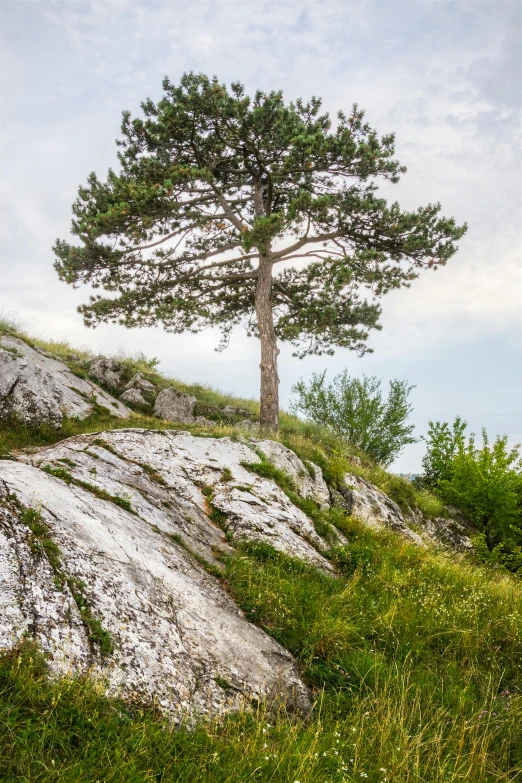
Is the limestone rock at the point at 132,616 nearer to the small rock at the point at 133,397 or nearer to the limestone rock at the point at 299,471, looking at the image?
the limestone rock at the point at 299,471

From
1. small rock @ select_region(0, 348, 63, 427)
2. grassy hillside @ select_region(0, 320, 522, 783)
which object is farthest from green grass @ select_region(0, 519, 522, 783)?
small rock @ select_region(0, 348, 63, 427)

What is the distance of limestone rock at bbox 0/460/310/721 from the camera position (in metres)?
3.56

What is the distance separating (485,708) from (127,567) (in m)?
4.02

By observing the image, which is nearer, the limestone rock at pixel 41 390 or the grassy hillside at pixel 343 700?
the grassy hillside at pixel 343 700

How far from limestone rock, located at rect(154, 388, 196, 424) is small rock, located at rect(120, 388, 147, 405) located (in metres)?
0.55

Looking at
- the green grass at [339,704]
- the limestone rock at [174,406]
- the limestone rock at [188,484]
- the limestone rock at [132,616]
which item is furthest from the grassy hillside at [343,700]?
the limestone rock at [174,406]

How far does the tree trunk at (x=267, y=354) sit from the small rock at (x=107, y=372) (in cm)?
597

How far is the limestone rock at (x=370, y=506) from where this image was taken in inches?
456

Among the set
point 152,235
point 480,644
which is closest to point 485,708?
point 480,644

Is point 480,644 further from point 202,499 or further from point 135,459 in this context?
point 135,459

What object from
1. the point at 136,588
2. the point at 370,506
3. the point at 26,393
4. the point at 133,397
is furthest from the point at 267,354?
the point at 136,588

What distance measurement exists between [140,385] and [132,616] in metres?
14.5

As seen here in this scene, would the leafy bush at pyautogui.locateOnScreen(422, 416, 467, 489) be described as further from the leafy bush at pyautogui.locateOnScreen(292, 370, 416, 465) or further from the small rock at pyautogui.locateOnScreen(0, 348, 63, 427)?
the small rock at pyautogui.locateOnScreen(0, 348, 63, 427)

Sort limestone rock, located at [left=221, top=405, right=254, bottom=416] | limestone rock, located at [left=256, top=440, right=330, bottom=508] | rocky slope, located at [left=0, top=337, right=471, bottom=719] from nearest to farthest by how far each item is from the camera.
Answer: rocky slope, located at [left=0, top=337, right=471, bottom=719]
limestone rock, located at [left=256, top=440, right=330, bottom=508]
limestone rock, located at [left=221, top=405, right=254, bottom=416]
